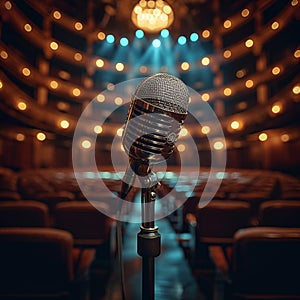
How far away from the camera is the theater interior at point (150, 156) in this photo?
1.40 metres

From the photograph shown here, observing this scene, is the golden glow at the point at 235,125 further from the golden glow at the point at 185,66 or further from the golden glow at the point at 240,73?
the golden glow at the point at 185,66

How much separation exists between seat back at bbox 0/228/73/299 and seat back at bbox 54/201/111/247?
109 centimetres

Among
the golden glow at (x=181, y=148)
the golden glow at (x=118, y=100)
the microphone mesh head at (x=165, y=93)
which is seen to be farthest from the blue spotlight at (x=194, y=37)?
the microphone mesh head at (x=165, y=93)

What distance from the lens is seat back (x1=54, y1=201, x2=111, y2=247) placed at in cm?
257

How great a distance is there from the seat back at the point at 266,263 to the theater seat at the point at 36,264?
92 centimetres

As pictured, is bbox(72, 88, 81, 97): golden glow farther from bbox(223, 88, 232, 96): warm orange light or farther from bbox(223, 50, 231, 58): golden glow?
bbox(223, 50, 231, 58): golden glow

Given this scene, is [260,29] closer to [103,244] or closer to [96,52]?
[96,52]

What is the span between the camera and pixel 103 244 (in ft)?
9.37

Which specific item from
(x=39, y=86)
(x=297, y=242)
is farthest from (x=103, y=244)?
(x=39, y=86)

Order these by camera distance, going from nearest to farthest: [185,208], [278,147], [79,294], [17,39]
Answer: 1. [79,294]
2. [185,208]
3. [278,147]
4. [17,39]

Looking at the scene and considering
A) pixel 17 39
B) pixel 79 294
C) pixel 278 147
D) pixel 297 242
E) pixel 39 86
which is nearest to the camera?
pixel 297 242

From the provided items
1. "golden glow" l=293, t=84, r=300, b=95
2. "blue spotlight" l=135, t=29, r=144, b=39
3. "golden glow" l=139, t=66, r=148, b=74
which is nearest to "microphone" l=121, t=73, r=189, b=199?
"golden glow" l=293, t=84, r=300, b=95

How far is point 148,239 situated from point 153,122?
0.30m

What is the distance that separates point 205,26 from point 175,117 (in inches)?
929
